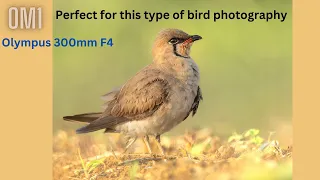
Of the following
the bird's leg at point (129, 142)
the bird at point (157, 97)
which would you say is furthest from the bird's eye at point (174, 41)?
the bird's leg at point (129, 142)

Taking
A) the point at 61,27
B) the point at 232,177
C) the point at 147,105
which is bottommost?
the point at 232,177

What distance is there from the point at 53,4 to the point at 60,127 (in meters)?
1.63

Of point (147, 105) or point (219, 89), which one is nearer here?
point (147, 105)

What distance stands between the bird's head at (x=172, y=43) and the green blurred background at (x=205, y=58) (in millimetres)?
219

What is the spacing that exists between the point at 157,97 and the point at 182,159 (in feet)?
2.92

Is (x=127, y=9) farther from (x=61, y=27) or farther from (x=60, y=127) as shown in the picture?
(x=60, y=127)

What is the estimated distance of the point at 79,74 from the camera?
41.7 ft

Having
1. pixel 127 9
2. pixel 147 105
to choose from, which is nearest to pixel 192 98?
pixel 147 105

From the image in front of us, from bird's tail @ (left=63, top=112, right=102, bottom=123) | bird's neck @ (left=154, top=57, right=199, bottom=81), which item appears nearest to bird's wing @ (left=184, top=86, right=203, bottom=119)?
bird's neck @ (left=154, top=57, right=199, bottom=81)

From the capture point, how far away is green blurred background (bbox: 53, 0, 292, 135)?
1260cm

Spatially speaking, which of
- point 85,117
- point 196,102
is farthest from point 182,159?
point 85,117

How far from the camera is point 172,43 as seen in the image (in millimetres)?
12422

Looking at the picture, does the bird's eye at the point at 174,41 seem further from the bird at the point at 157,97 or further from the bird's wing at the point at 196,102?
the bird's wing at the point at 196,102

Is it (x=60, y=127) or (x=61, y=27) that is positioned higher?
(x=61, y=27)
